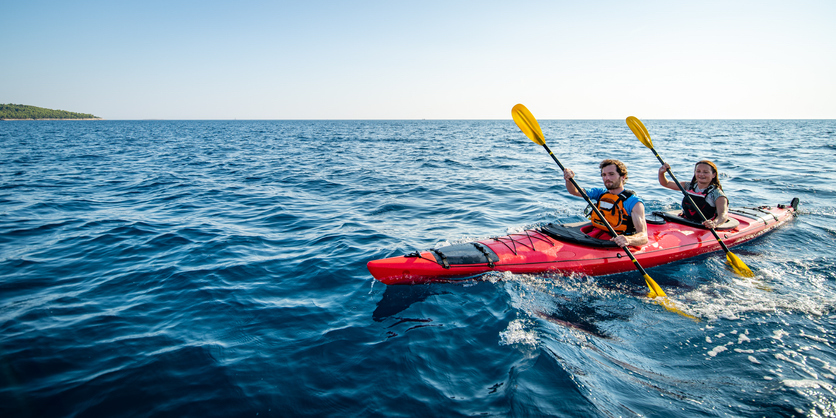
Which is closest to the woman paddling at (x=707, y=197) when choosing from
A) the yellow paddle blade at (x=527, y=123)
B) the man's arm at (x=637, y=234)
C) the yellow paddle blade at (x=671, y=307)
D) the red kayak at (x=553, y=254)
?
the red kayak at (x=553, y=254)

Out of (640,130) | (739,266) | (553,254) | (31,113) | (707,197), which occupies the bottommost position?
(739,266)

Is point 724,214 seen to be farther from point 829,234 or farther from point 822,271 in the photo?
point 829,234

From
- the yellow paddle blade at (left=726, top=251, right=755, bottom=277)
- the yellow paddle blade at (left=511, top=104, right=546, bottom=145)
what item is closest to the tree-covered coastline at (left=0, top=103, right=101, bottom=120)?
the yellow paddle blade at (left=511, top=104, right=546, bottom=145)

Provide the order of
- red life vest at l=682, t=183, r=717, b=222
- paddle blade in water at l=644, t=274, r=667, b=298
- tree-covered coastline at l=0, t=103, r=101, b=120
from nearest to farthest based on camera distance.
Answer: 1. paddle blade in water at l=644, t=274, r=667, b=298
2. red life vest at l=682, t=183, r=717, b=222
3. tree-covered coastline at l=0, t=103, r=101, b=120

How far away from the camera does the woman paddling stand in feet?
20.0

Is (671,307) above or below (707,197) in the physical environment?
below

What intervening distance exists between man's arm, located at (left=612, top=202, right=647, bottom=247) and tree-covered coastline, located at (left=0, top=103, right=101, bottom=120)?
153454mm

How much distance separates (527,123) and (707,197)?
3.22 metres

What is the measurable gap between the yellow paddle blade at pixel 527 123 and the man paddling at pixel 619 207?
0.94m

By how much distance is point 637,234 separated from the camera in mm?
5207

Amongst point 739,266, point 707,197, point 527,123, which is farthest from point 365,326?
point 707,197

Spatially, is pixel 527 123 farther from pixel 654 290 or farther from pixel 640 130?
pixel 654 290

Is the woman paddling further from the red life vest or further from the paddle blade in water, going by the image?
the paddle blade in water

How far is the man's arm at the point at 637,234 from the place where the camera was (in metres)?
5.02
